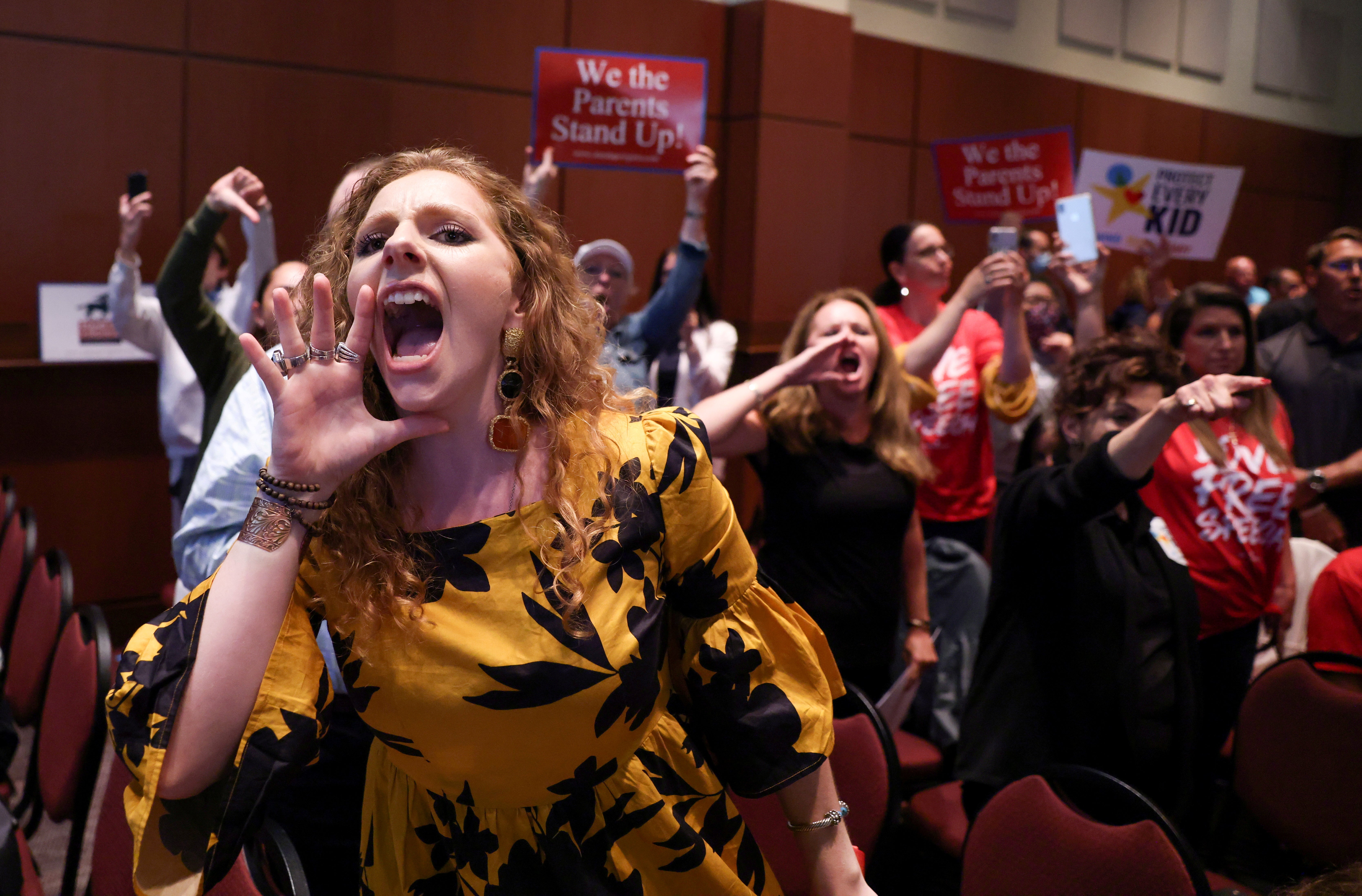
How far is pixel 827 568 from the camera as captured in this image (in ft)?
8.69

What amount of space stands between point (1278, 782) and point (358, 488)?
199 centimetres

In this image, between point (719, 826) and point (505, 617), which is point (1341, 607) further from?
point (505, 617)

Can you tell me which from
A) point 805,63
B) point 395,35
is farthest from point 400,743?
point 805,63

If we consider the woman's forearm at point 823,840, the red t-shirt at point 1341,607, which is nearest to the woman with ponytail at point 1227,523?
the red t-shirt at point 1341,607

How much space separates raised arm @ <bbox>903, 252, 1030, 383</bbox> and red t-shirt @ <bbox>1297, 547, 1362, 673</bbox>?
119 centimetres

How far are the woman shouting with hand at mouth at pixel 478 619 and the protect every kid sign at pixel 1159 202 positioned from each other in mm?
4337

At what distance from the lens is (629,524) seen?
119 cm

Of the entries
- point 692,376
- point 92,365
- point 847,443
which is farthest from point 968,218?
point 92,365

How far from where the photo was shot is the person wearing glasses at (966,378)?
10.7 ft

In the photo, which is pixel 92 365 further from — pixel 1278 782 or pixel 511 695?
pixel 1278 782

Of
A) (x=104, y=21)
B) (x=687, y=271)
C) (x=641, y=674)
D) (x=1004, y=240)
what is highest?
(x=104, y=21)

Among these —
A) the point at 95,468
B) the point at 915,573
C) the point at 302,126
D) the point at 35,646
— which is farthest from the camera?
the point at 302,126

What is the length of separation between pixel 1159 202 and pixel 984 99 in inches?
108

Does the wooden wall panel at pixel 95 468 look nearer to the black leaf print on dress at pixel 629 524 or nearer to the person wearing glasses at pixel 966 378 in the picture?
the person wearing glasses at pixel 966 378
